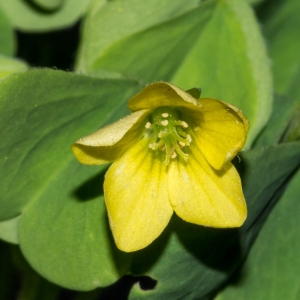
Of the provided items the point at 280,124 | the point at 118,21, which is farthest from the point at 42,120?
the point at 280,124

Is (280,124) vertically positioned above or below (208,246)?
above

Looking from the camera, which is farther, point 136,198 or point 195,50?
point 195,50

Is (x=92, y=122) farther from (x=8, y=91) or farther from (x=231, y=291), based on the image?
(x=231, y=291)

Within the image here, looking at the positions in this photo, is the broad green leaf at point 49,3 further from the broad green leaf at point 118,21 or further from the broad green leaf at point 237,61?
the broad green leaf at point 237,61

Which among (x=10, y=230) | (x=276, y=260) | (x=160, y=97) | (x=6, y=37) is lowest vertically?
(x=276, y=260)

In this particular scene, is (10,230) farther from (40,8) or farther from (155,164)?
(40,8)

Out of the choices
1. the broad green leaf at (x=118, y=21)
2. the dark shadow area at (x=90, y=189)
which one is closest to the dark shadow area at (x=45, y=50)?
the broad green leaf at (x=118, y=21)

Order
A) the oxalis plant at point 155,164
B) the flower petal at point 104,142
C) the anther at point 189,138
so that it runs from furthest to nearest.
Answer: the anther at point 189,138, the oxalis plant at point 155,164, the flower petal at point 104,142
